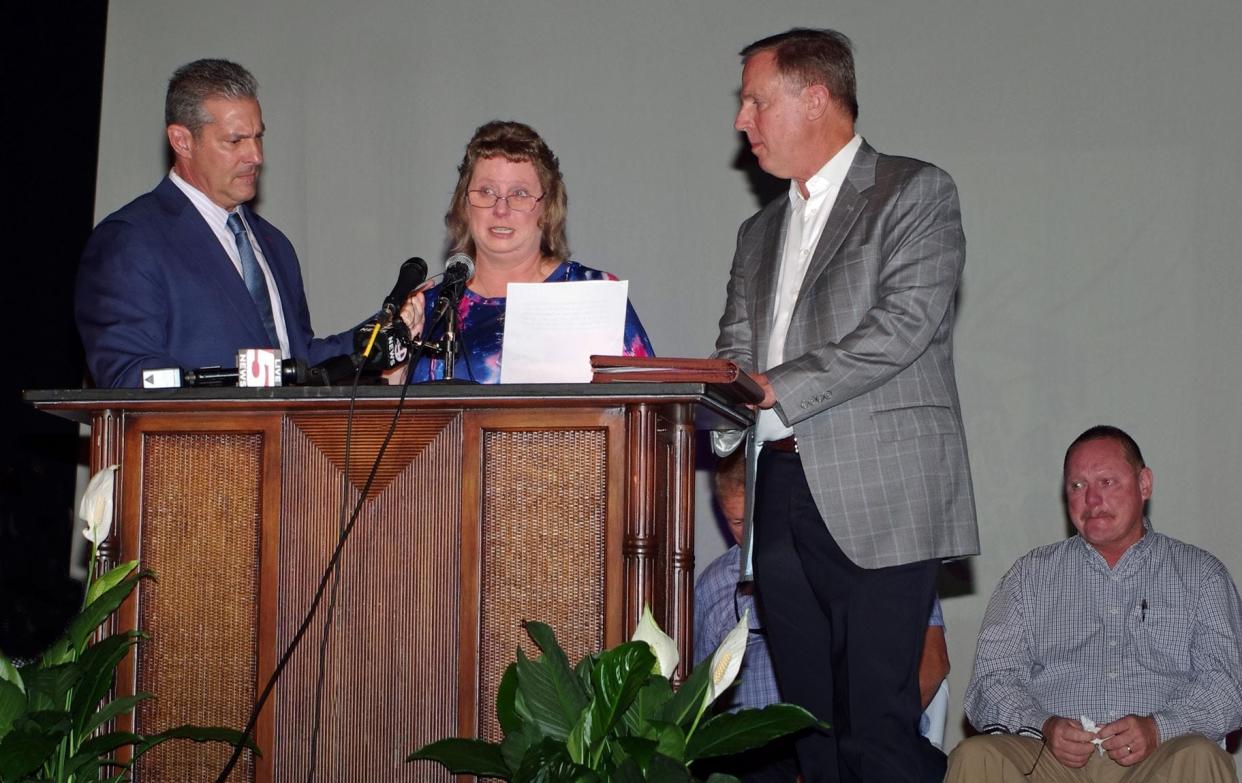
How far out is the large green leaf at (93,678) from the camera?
236 cm

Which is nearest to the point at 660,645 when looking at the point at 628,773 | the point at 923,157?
the point at 628,773

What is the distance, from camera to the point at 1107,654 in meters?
3.53

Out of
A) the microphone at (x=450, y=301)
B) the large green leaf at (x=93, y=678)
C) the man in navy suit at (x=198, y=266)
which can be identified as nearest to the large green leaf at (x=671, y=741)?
the microphone at (x=450, y=301)

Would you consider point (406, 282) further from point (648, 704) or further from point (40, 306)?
point (40, 306)

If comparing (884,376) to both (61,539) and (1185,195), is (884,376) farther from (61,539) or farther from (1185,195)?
(61,539)

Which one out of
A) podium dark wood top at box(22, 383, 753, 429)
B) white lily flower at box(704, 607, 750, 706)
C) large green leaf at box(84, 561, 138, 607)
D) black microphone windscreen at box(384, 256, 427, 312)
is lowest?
white lily flower at box(704, 607, 750, 706)

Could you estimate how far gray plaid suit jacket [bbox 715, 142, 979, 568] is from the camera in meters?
2.74

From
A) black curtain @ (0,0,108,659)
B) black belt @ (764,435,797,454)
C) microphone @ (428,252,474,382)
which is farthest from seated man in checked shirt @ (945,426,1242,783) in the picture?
black curtain @ (0,0,108,659)

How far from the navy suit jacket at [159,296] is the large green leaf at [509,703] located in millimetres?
1138

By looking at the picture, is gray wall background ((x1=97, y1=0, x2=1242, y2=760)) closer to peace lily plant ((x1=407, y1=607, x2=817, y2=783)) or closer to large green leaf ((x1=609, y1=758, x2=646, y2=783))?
peace lily plant ((x1=407, y1=607, x2=817, y2=783))

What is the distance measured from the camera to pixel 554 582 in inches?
91.8

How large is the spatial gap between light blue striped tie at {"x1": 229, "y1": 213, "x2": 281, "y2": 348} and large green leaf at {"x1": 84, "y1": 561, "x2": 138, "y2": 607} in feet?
3.37

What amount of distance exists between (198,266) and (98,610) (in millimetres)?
1118

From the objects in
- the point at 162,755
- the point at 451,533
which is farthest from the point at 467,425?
the point at 162,755
